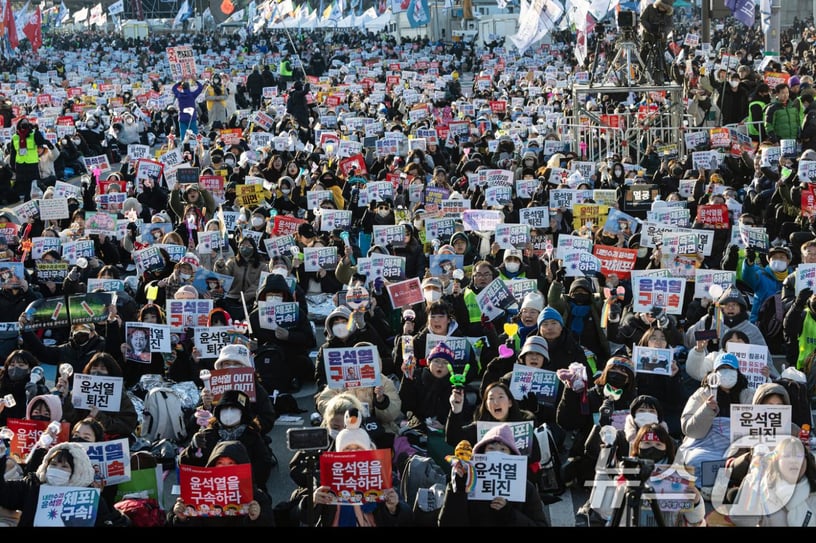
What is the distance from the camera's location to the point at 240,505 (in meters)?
6.36

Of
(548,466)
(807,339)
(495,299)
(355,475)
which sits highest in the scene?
(355,475)

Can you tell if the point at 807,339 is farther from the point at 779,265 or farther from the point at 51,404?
the point at 51,404

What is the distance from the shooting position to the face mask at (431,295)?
10703 millimetres

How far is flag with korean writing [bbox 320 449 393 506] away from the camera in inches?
247

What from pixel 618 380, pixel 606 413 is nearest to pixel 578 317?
pixel 618 380

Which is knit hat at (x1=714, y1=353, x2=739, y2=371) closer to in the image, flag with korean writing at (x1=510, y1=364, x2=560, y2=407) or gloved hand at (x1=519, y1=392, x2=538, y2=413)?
flag with korean writing at (x1=510, y1=364, x2=560, y2=407)

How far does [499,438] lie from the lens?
648 cm

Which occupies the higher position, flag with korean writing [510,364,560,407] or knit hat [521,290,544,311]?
knit hat [521,290,544,311]

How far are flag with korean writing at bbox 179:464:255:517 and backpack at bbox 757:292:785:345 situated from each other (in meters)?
5.89

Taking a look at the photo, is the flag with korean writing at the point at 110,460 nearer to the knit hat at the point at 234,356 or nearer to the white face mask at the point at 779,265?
the knit hat at the point at 234,356

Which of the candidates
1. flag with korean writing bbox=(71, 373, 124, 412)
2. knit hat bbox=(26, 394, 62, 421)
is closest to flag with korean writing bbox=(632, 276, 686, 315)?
flag with korean writing bbox=(71, 373, 124, 412)

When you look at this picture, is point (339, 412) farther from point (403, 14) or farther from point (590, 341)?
point (403, 14)

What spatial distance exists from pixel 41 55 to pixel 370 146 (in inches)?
1588

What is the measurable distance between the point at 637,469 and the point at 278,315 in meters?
4.85
